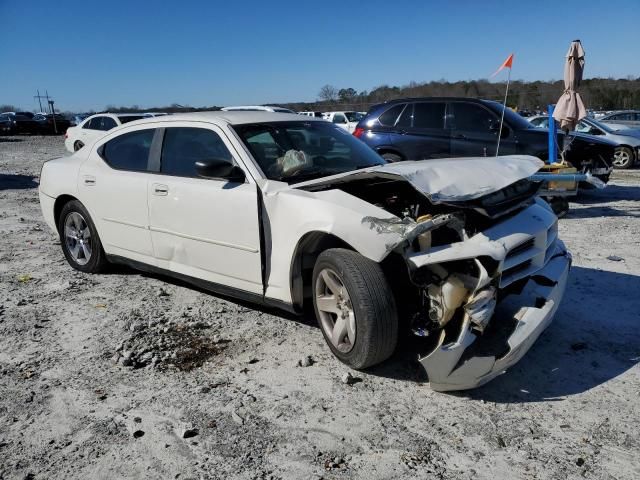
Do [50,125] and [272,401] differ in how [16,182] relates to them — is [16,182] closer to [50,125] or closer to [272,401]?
[272,401]

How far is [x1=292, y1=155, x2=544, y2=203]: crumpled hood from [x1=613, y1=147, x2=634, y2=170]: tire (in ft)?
39.2

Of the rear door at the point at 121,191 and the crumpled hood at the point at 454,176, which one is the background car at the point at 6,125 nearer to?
the rear door at the point at 121,191

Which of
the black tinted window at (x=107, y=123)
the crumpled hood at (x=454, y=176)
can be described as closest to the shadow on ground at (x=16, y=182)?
the black tinted window at (x=107, y=123)

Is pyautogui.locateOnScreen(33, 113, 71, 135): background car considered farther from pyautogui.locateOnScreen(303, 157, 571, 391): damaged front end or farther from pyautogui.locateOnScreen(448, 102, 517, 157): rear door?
pyautogui.locateOnScreen(303, 157, 571, 391): damaged front end

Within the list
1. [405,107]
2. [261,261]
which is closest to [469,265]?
[261,261]

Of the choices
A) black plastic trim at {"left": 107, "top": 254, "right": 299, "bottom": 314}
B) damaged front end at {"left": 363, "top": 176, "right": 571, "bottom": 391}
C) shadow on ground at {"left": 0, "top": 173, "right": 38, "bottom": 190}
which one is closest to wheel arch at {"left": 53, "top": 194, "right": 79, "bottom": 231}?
black plastic trim at {"left": 107, "top": 254, "right": 299, "bottom": 314}

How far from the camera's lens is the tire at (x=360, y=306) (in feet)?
10.2

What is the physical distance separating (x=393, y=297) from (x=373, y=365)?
1.68 ft

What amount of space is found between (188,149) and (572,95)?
7.10 meters

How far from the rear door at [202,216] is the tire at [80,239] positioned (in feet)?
3.60

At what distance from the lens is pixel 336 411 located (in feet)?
9.92

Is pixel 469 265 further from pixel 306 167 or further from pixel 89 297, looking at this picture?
pixel 89 297

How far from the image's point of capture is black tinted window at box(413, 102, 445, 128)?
9133 mm

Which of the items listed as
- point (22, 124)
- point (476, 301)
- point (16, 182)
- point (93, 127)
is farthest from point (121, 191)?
point (22, 124)
